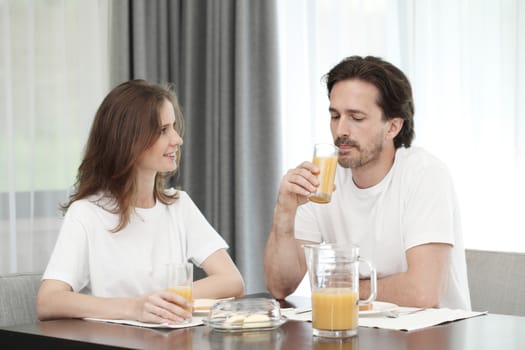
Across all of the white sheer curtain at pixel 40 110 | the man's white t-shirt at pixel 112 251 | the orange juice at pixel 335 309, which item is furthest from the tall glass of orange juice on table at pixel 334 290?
the white sheer curtain at pixel 40 110

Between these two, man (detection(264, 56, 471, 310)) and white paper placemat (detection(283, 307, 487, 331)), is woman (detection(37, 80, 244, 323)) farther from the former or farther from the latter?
white paper placemat (detection(283, 307, 487, 331))

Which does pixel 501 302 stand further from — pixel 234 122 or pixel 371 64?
pixel 234 122

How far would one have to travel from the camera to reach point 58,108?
377cm

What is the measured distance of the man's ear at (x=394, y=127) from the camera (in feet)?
8.89

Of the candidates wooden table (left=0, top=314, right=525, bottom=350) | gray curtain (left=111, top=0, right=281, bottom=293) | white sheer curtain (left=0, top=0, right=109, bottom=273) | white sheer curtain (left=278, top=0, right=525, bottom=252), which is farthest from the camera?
gray curtain (left=111, top=0, right=281, bottom=293)

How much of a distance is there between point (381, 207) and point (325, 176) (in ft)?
1.34

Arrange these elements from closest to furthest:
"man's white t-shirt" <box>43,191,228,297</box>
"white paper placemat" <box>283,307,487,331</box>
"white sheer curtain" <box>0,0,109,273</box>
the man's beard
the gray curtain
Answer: "white paper placemat" <box>283,307,487,331</box> < "man's white t-shirt" <box>43,191,228,297</box> < the man's beard < "white sheer curtain" <box>0,0,109,273</box> < the gray curtain

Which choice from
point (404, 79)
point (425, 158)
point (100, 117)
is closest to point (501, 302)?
point (425, 158)

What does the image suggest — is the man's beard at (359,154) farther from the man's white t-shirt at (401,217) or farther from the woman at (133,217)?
the woman at (133,217)

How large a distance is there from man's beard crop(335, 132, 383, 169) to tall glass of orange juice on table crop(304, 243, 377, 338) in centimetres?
89

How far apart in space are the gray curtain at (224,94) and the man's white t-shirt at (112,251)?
1363 millimetres

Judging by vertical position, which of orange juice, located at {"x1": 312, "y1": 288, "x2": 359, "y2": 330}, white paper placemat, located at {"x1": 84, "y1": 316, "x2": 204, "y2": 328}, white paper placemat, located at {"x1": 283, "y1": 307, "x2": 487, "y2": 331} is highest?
orange juice, located at {"x1": 312, "y1": 288, "x2": 359, "y2": 330}

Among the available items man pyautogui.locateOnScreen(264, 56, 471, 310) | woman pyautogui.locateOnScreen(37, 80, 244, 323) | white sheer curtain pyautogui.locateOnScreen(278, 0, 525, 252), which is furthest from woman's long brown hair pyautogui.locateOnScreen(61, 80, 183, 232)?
white sheer curtain pyautogui.locateOnScreen(278, 0, 525, 252)

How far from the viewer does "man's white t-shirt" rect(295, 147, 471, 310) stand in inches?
95.3
